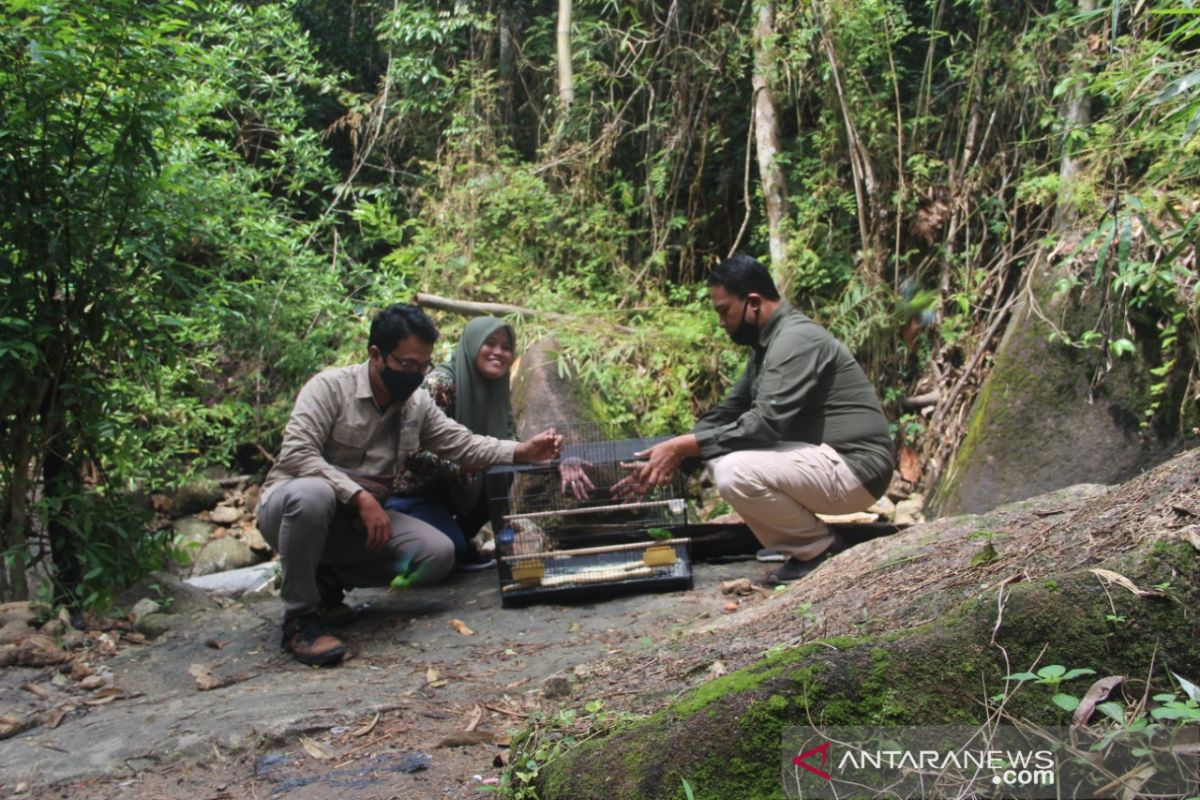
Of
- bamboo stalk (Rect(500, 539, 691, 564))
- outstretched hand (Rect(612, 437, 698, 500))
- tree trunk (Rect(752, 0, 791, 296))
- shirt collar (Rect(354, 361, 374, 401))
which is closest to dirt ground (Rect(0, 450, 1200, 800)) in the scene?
bamboo stalk (Rect(500, 539, 691, 564))

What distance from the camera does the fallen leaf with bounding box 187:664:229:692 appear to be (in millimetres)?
4125

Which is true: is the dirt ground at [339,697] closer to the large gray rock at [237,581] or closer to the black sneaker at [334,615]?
the black sneaker at [334,615]

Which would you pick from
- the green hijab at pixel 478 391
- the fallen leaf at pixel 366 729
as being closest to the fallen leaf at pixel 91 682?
the fallen leaf at pixel 366 729

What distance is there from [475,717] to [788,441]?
2.32m

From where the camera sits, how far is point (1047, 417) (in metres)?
6.22

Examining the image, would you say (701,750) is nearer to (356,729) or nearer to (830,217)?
(356,729)

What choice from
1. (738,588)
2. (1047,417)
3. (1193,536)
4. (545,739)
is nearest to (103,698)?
(545,739)

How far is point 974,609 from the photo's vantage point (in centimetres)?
216

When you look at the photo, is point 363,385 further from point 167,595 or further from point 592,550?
point 167,595

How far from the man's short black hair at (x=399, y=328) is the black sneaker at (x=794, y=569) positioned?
6.31 feet

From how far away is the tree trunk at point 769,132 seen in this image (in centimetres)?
830

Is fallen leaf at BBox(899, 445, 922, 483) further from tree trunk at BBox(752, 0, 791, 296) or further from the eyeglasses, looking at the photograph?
the eyeglasses

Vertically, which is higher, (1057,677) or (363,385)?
(363,385)

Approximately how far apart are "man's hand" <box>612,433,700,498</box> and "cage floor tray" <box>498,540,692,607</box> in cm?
29
